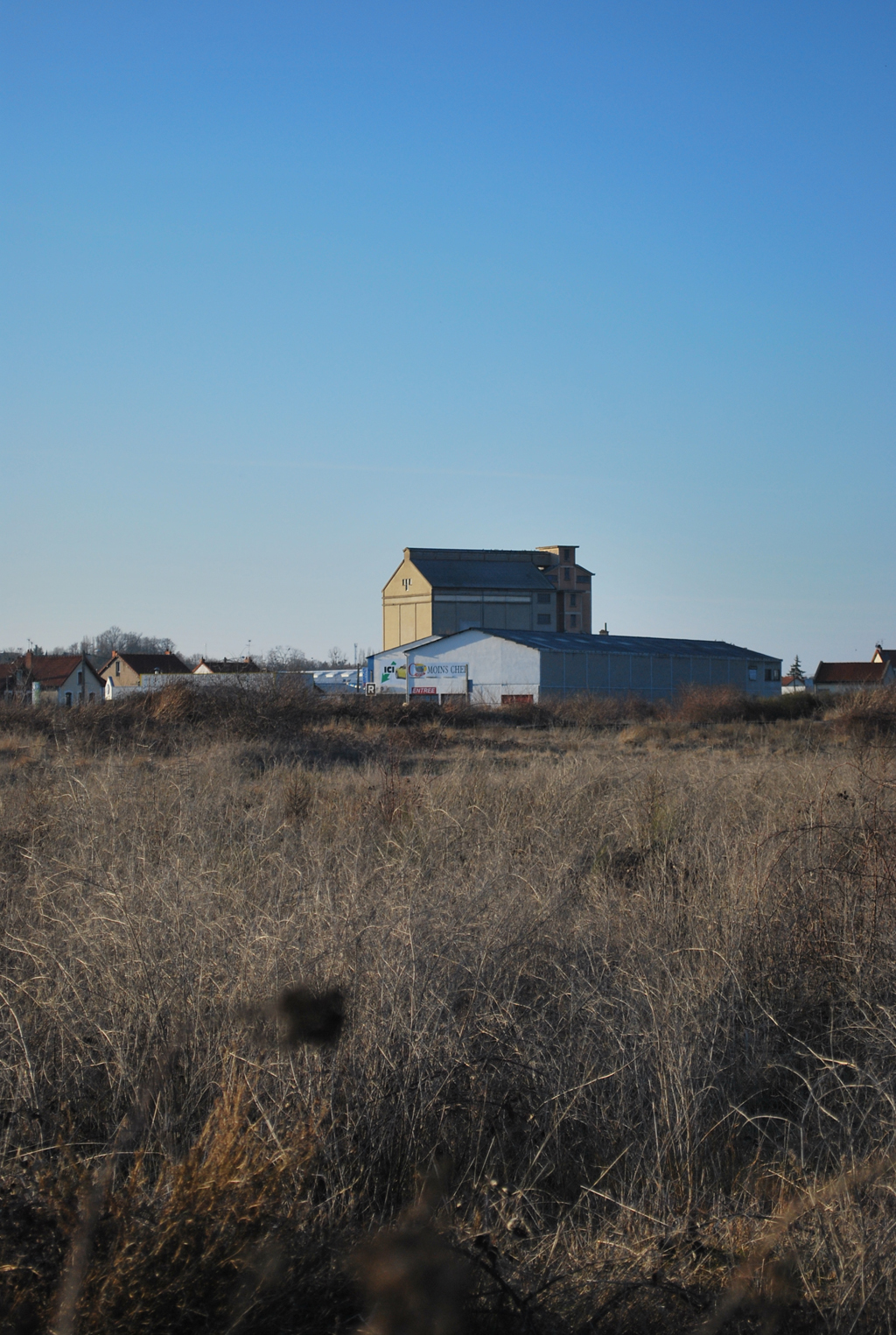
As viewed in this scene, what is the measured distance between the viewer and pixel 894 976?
489 centimetres

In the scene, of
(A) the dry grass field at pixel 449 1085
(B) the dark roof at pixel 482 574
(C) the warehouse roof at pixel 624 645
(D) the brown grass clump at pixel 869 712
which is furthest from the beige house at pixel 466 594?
(A) the dry grass field at pixel 449 1085

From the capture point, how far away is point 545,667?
55.3 meters

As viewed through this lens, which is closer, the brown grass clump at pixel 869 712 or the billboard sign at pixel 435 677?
the brown grass clump at pixel 869 712

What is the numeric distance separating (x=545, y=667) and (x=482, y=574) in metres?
25.8

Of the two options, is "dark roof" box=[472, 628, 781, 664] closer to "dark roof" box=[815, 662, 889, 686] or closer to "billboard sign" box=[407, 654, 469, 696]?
"billboard sign" box=[407, 654, 469, 696]

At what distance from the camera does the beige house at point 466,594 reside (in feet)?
255

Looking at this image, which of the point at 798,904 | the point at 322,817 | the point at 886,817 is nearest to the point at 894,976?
the point at 798,904

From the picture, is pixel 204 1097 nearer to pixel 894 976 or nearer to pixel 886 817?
pixel 894 976

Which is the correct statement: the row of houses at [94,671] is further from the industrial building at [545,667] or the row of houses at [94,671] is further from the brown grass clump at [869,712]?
the brown grass clump at [869,712]

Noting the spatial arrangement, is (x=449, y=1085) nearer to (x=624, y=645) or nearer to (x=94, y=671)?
(x=624, y=645)

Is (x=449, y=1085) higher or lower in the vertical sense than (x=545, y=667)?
lower

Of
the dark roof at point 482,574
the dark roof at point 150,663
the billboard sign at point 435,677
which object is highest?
the dark roof at point 482,574

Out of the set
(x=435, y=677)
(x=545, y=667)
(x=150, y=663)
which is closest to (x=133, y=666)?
(x=150, y=663)

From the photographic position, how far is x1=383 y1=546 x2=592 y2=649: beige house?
77.8 meters
